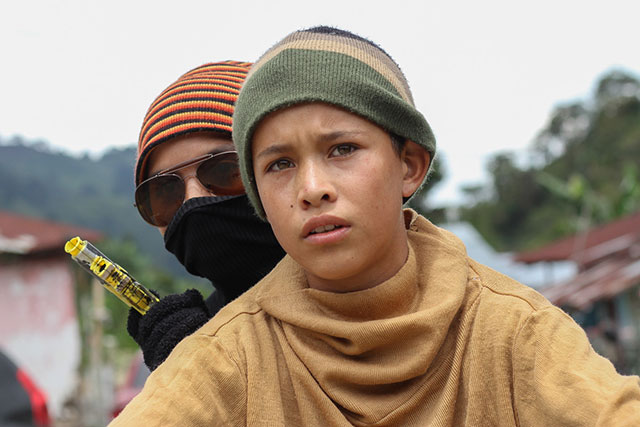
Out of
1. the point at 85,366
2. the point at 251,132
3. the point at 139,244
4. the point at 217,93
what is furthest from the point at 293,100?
the point at 139,244

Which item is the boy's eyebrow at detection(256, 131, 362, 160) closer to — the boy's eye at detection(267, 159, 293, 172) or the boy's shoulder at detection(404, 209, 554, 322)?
the boy's eye at detection(267, 159, 293, 172)

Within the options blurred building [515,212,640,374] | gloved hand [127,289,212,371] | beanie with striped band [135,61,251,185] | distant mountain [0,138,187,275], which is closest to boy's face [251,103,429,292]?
gloved hand [127,289,212,371]

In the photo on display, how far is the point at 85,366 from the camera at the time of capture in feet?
50.9

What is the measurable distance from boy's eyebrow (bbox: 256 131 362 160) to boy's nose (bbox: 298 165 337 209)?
55mm

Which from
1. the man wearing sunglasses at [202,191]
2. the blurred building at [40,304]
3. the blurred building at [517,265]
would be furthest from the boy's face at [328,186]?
the blurred building at [517,265]

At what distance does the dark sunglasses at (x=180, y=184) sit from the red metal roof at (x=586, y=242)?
1376cm

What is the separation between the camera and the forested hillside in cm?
3319

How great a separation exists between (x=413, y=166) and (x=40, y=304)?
41.6ft

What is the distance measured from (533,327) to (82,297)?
55.8ft

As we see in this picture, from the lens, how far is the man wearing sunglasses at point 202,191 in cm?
188

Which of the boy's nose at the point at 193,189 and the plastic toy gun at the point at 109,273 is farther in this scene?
the boy's nose at the point at 193,189

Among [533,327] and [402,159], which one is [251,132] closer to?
[402,159]

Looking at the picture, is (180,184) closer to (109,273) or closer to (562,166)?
(109,273)

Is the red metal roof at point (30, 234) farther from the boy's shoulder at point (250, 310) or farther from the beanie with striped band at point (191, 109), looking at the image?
the boy's shoulder at point (250, 310)
